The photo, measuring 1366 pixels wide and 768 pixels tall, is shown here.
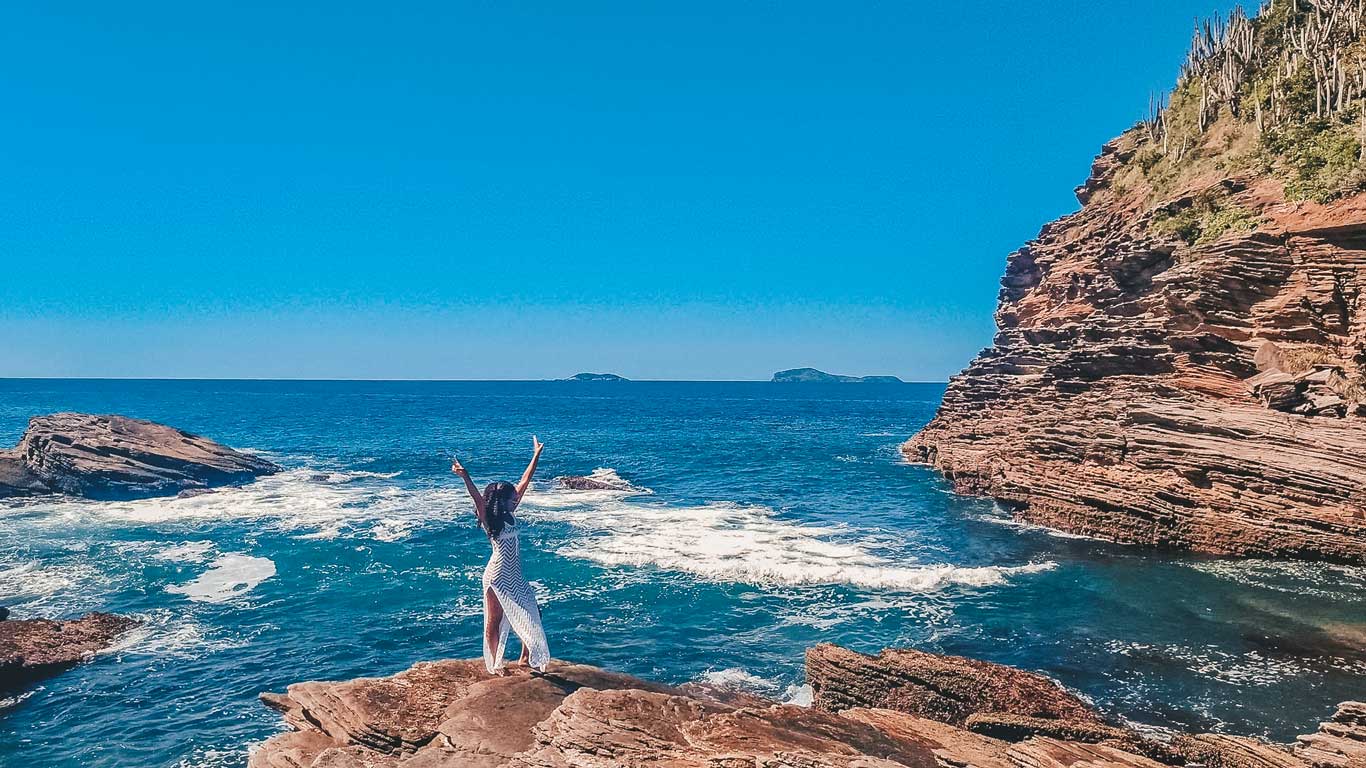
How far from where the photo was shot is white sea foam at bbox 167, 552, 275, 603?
24.8 metres

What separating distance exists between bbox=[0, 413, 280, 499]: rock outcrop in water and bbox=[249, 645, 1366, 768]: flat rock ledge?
1624 inches

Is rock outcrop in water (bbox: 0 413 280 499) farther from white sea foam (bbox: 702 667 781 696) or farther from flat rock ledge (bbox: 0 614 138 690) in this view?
white sea foam (bbox: 702 667 781 696)

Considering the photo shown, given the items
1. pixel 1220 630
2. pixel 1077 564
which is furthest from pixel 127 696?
pixel 1077 564

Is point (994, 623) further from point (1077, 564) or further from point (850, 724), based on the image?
point (850, 724)

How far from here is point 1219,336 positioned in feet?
107

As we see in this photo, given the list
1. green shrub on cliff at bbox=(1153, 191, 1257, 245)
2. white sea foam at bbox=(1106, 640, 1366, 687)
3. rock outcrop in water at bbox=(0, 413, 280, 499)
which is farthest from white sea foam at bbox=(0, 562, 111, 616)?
green shrub on cliff at bbox=(1153, 191, 1257, 245)

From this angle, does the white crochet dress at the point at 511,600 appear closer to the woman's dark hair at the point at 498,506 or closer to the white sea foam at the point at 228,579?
the woman's dark hair at the point at 498,506

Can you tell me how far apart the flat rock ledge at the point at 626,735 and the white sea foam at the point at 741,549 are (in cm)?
1397

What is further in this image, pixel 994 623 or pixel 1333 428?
pixel 1333 428

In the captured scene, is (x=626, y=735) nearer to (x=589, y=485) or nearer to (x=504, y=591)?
(x=504, y=591)

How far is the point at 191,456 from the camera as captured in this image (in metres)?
50.1

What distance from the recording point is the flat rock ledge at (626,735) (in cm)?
909

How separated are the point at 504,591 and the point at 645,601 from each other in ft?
43.3

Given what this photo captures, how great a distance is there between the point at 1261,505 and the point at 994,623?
11813 mm
